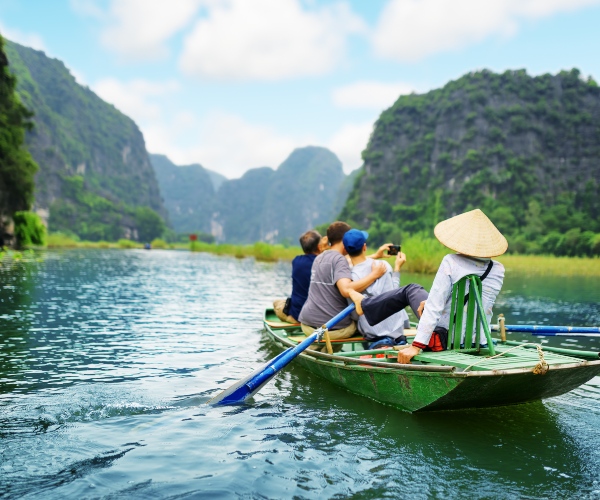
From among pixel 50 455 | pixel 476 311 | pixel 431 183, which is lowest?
pixel 50 455

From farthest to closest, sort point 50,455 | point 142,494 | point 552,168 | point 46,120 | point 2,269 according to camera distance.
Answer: point 46,120, point 552,168, point 2,269, point 50,455, point 142,494

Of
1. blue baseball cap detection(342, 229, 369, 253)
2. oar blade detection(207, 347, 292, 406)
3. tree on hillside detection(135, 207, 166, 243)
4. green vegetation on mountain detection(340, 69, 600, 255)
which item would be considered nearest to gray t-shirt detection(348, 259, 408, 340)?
blue baseball cap detection(342, 229, 369, 253)

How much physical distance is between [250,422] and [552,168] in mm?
83728

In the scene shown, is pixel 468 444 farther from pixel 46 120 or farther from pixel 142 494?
pixel 46 120

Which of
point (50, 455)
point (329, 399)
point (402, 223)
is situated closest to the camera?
point (50, 455)

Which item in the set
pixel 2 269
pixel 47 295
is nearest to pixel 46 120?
pixel 2 269

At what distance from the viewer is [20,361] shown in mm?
6797

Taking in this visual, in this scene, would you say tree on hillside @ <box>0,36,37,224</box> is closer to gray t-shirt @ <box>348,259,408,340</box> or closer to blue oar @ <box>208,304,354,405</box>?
gray t-shirt @ <box>348,259,408,340</box>

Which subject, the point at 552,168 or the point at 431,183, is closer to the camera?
the point at 552,168

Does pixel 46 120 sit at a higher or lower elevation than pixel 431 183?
higher

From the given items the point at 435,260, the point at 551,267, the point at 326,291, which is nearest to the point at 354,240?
the point at 326,291

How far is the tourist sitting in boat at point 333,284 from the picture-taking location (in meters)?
5.93

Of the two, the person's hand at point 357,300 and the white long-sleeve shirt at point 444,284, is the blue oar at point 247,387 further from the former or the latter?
the white long-sleeve shirt at point 444,284

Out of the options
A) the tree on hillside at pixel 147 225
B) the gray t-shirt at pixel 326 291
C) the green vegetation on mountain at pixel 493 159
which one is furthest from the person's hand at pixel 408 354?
the tree on hillside at pixel 147 225
